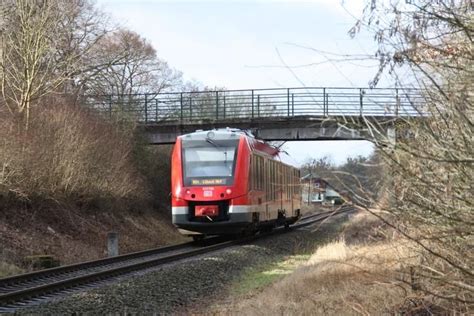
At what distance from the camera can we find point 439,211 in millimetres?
4871

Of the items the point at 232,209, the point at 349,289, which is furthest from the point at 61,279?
the point at 232,209

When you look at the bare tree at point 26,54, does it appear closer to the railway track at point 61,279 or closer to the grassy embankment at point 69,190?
the grassy embankment at point 69,190

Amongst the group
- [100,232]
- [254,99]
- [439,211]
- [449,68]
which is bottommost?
[100,232]

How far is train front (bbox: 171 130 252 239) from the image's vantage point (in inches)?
728

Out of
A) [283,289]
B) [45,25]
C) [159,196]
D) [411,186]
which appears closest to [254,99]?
[159,196]

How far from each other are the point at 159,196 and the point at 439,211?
31.6 m

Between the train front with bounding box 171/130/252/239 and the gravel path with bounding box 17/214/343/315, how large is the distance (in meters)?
1.17

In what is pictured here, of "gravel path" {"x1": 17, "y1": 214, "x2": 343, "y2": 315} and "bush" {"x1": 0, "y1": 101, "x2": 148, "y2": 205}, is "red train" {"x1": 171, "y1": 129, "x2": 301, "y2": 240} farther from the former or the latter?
"bush" {"x1": 0, "y1": 101, "x2": 148, "y2": 205}

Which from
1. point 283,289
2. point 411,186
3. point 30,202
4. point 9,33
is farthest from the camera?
point 9,33

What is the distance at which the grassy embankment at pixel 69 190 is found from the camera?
706 inches

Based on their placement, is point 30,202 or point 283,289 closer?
point 283,289

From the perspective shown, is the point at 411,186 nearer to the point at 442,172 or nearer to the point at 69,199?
the point at 442,172

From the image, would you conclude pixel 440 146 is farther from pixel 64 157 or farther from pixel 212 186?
pixel 64 157

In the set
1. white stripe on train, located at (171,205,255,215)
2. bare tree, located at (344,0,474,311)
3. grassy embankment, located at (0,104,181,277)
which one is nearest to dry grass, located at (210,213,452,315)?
bare tree, located at (344,0,474,311)
